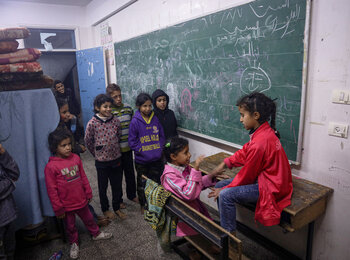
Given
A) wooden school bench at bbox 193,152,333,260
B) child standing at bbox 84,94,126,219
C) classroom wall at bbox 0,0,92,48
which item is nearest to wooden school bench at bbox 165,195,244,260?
wooden school bench at bbox 193,152,333,260

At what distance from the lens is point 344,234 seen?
5.84 feet

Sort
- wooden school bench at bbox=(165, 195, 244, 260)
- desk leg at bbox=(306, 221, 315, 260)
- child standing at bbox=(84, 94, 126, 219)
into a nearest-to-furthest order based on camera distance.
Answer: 1. wooden school bench at bbox=(165, 195, 244, 260)
2. desk leg at bbox=(306, 221, 315, 260)
3. child standing at bbox=(84, 94, 126, 219)

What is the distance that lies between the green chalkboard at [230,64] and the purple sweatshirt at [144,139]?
1.69 ft

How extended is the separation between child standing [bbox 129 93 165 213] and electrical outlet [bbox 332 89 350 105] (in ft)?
5.42

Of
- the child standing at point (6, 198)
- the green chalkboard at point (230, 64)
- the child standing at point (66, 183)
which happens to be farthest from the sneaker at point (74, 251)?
the green chalkboard at point (230, 64)

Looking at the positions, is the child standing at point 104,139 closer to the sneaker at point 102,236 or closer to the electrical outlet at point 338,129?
the sneaker at point 102,236

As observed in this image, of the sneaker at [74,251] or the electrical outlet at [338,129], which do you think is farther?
the sneaker at [74,251]

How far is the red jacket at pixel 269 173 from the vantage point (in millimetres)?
1598

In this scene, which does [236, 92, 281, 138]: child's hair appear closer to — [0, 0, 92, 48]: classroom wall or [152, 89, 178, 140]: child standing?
[152, 89, 178, 140]: child standing

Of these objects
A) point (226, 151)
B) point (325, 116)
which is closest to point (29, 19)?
point (226, 151)

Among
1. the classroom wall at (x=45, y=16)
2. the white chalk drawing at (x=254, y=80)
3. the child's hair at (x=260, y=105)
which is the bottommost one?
the child's hair at (x=260, y=105)

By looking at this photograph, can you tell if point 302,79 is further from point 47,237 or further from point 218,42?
point 47,237

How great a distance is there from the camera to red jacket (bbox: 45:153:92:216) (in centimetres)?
212

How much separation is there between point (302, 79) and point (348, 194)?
830 mm
